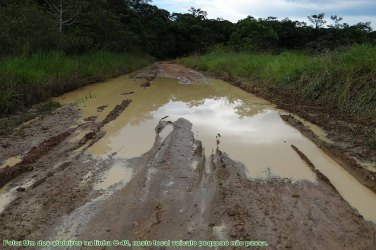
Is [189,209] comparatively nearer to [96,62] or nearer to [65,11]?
[96,62]

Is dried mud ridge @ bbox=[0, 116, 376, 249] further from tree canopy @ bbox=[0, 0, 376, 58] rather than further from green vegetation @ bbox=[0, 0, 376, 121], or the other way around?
tree canopy @ bbox=[0, 0, 376, 58]

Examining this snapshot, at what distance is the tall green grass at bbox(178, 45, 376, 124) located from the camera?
7.21m

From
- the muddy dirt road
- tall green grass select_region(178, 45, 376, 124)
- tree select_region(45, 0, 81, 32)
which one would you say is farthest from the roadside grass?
tree select_region(45, 0, 81, 32)

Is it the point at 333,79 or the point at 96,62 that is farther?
the point at 96,62

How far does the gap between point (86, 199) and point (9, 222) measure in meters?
0.70

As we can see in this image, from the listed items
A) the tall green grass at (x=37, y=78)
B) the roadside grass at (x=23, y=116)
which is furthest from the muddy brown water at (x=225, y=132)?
the roadside grass at (x=23, y=116)

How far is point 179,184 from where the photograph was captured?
403 centimetres

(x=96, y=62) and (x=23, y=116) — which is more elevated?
(x=96, y=62)

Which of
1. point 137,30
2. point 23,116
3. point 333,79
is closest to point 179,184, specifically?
point 23,116

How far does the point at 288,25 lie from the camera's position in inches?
1582

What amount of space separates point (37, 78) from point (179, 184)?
20.9 feet

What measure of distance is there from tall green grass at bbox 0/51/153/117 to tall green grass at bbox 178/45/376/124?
5.26 metres

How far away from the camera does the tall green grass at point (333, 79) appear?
721 centimetres

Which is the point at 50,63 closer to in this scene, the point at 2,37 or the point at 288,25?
the point at 2,37
